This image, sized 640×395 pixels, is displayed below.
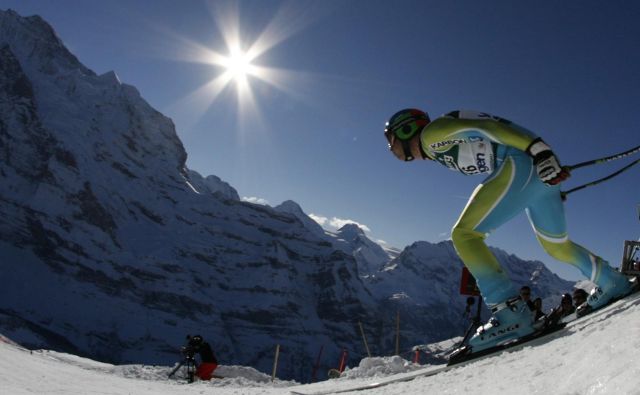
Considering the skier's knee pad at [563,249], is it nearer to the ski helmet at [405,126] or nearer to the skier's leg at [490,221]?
the skier's leg at [490,221]

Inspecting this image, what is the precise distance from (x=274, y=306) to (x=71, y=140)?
360ft

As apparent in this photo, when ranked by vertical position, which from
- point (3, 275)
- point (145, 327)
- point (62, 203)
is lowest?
point (145, 327)

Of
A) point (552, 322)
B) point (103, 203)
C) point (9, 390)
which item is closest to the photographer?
point (9, 390)

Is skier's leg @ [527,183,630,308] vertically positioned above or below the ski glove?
below

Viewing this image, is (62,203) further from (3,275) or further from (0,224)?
(3,275)

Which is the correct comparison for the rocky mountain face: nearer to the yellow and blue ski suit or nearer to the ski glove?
the yellow and blue ski suit

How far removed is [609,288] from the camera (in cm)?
448

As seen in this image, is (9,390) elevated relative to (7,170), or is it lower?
lower

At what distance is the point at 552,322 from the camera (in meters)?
3.82

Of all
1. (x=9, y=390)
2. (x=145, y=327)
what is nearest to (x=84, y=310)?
(x=145, y=327)

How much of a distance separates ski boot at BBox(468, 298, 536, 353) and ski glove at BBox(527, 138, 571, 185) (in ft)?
3.46

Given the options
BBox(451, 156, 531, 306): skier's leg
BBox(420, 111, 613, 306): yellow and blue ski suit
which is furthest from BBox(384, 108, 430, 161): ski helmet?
BBox(451, 156, 531, 306): skier's leg

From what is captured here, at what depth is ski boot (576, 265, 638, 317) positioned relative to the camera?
172 inches

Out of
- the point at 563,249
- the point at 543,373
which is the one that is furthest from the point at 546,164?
the point at 543,373
